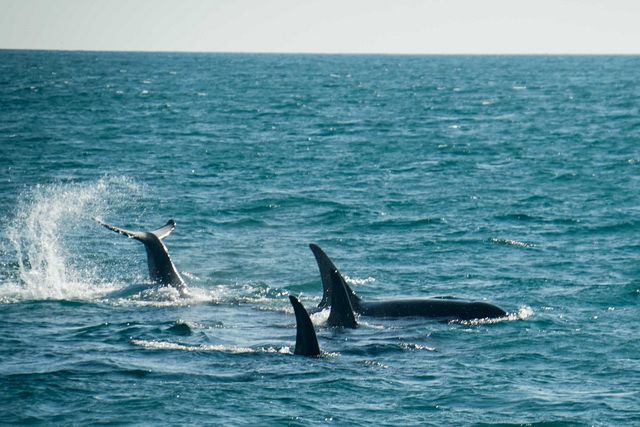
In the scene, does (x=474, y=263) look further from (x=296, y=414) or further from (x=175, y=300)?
(x=296, y=414)

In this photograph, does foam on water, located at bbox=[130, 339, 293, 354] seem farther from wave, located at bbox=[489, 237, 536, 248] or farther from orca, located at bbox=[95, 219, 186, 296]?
wave, located at bbox=[489, 237, 536, 248]

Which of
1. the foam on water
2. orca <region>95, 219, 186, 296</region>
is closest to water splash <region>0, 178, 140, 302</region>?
orca <region>95, 219, 186, 296</region>

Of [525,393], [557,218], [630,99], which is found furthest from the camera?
[630,99]

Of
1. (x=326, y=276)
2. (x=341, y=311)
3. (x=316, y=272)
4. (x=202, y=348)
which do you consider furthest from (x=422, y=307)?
(x=316, y=272)

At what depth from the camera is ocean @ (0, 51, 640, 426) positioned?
16859 millimetres

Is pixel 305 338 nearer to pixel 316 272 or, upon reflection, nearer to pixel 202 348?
pixel 202 348

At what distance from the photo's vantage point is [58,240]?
32.3 metres

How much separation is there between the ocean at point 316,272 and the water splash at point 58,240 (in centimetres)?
12

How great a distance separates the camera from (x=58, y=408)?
16125mm

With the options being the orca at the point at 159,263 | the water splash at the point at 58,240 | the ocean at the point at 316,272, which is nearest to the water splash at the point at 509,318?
the ocean at the point at 316,272

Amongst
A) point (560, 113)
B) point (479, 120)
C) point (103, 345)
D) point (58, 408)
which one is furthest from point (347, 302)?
point (560, 113)

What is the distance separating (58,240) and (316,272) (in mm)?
8609

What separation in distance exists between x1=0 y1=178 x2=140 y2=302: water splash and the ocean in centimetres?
12

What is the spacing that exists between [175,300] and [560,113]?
6440 cm
